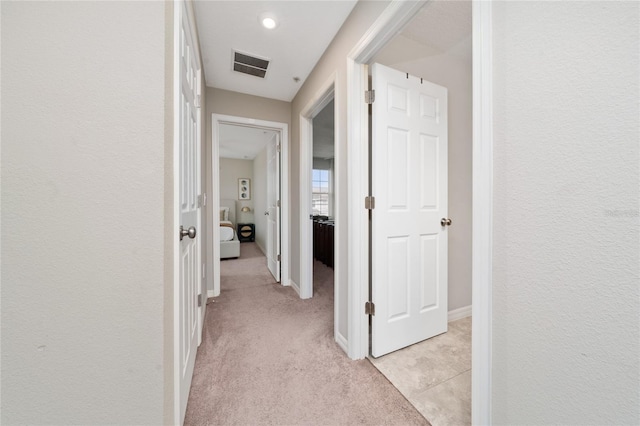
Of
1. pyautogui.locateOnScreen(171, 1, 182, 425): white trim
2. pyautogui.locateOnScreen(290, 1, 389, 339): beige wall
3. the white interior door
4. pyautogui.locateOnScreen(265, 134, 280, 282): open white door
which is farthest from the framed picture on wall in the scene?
A: pyautogui.locateOnScreen(171, 1, 182, 425): white trim

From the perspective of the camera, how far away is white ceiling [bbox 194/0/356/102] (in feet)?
5.27

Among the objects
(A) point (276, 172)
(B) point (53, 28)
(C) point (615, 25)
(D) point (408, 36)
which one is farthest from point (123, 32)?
(A) point (276, 172)

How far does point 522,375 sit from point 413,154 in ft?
4.46

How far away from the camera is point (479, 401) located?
80 centimetres

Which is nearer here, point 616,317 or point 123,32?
point 616,317

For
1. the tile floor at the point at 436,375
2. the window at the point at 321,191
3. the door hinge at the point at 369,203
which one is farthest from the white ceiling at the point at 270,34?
the window at the point at 321,191

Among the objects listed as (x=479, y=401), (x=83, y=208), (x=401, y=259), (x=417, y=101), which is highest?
(x=417, y=101)

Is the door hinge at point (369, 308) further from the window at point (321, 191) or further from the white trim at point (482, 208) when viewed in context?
the window at point (321, 191)

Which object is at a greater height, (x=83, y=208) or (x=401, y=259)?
(x=83, y=208)

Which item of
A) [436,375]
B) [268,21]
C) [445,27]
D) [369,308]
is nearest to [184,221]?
[369,308]

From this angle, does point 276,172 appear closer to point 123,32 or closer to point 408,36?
point 408,36

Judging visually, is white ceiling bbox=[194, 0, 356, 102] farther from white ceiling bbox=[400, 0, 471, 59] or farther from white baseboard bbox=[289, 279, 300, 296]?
white baseboard bbox=[289, 279, 300, 296]

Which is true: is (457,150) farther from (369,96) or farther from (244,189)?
(244,189)

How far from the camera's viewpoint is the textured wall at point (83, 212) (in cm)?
70
